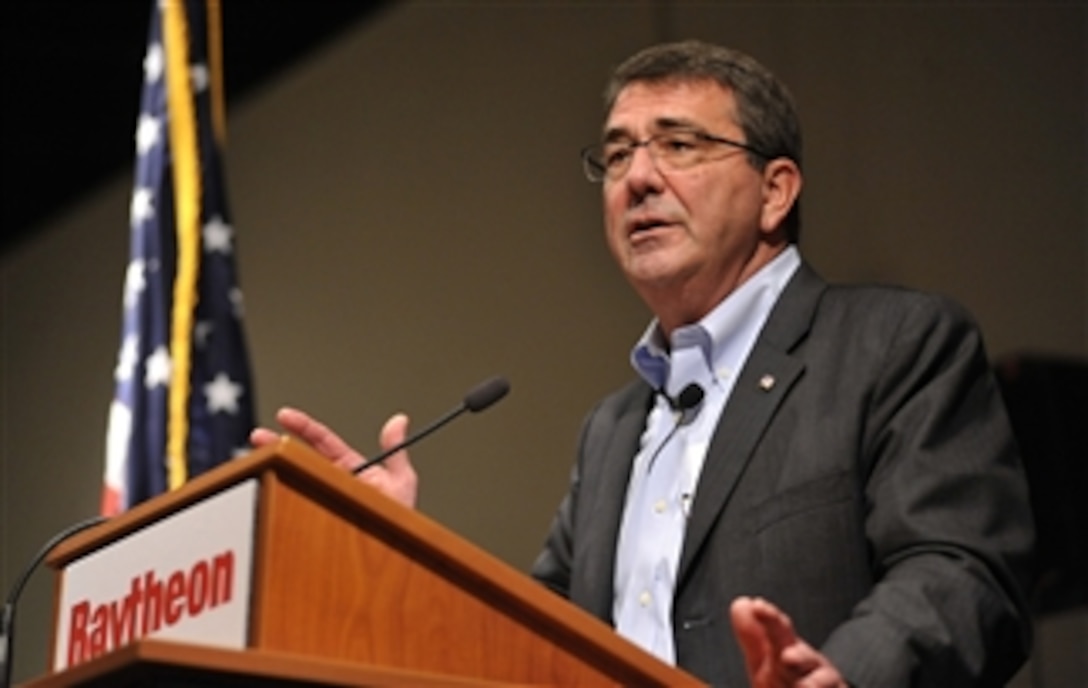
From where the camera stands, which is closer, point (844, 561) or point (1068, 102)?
point (844, 561)

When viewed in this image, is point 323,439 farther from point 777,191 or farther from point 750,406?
point 777,191

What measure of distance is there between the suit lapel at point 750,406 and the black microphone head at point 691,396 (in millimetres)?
124

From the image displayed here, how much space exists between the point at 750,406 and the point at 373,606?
2.99 feet

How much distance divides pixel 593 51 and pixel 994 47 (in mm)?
1228

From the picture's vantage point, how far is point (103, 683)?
1.33m

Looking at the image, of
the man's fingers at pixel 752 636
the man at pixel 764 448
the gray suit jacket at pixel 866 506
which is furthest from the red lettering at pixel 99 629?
the gray suit jacket at pixel 866 506

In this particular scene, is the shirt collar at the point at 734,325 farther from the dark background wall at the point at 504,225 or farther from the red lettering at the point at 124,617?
the dark background wall at the point at 504,225

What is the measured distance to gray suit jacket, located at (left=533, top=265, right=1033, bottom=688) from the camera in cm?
190

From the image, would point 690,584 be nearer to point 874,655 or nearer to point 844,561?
point 844,561

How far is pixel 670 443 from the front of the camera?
244cm

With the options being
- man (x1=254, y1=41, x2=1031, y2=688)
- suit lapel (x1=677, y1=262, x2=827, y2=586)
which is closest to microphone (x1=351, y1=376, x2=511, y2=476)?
man (x1=254, y1=41, x2=1031, y2=688)

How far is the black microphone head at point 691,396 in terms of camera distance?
2.43m

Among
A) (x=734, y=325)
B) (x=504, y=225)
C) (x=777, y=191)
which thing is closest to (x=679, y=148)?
(x=777, y=191)

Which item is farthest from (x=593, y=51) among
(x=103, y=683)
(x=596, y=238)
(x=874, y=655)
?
(x=103, y=683)
